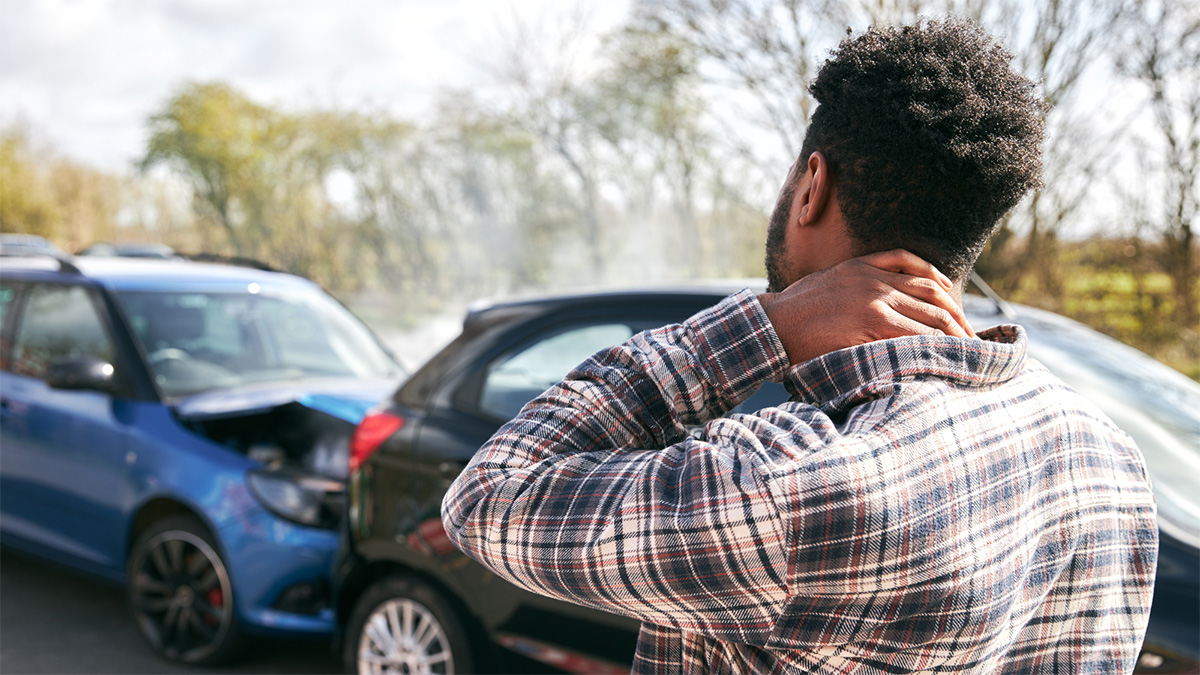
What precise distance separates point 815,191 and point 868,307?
0.17 metres

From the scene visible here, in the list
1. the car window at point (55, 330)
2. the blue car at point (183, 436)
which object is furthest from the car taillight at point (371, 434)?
the car window at point (55, 330)

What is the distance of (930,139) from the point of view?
106 centimetres

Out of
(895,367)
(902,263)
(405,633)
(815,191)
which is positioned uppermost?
(815,191)

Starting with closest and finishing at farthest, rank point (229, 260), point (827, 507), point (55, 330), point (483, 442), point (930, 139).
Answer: point (827, 507) → point (930, 139) → point (483, 442) → point (55, 330) → point (229, 260)

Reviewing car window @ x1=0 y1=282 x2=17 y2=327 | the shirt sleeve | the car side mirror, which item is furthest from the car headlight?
the shirt sleeve

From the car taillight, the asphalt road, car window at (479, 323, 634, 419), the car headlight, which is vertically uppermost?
car window at (479, 323, 634, 419)

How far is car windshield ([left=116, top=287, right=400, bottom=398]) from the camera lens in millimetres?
4652

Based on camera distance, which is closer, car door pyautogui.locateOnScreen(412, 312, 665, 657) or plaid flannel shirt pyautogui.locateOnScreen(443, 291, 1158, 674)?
plaid flannel shirt pyautogui.locateOnScreen(443, 291, 1158, 674)

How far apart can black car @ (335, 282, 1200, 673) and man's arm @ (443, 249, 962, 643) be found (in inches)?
60.9

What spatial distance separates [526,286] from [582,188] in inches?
65.1

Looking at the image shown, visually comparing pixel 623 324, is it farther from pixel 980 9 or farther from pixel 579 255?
pixel 579 255

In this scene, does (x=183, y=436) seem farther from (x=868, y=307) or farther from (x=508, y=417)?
(x=868, y=307)

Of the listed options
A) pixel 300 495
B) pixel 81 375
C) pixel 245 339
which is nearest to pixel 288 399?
pixel 300 495

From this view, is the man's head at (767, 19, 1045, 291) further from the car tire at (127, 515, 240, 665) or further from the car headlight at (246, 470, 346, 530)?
the car tire at (127, 515, 240, 665)
